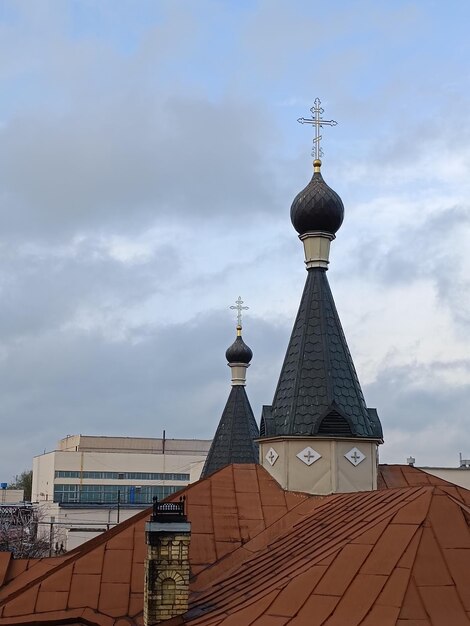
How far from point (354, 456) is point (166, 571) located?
550cm

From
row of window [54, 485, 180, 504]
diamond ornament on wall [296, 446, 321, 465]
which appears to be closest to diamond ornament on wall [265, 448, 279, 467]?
diamond ornament on wall [296, 446, 321, 465]

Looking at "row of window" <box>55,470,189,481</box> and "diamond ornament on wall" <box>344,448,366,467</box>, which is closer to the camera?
"diamond ornament on wall" <box>344,448,366,467</box>

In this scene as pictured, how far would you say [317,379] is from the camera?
49.9 feet

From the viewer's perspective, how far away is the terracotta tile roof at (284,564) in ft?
29.2

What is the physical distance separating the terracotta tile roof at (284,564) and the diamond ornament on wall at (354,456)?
111 cm

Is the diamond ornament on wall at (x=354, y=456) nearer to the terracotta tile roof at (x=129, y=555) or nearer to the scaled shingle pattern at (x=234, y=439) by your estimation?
the terracotta tile roof at (x=129, y=555)

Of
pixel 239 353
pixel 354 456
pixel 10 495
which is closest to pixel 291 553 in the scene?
pixel 354 456

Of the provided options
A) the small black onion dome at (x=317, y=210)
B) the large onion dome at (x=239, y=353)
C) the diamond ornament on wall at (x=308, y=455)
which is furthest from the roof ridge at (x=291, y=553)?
the large onion dome at (x=239, y=353)

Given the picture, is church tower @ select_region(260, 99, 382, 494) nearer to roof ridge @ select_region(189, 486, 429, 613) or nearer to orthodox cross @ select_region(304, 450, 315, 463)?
orthodox cross @ select_region(304, 450, 315, 463)

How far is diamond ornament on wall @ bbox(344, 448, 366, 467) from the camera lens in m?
14.8

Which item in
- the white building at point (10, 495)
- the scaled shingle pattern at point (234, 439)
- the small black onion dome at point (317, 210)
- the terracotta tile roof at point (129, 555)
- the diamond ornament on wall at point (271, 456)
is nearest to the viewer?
the terracotta tile roof at point (129, 555)

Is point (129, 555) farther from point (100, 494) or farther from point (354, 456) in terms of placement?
point (100, 494)

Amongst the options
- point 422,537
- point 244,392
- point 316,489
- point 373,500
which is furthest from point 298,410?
Result: point 244,392

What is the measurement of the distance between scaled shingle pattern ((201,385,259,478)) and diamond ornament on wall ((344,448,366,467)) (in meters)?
7.11
